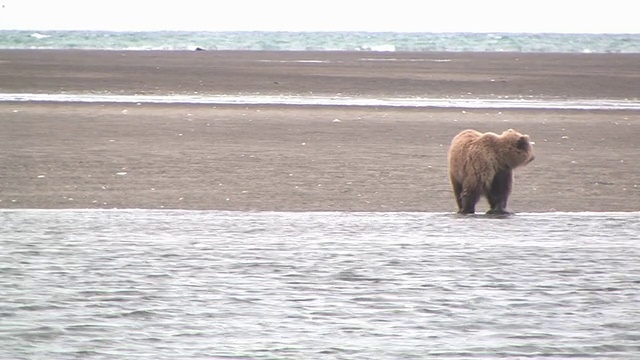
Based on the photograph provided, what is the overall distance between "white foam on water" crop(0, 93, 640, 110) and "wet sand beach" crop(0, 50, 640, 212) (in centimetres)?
110

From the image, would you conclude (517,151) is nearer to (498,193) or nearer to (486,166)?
(486,166)

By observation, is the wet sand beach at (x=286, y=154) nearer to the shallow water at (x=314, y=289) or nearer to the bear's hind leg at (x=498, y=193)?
the bear's hind leg at (x=498, y=193)

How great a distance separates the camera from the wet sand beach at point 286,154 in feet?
39.1

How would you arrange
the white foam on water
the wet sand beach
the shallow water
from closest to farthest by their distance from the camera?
1. the shallow water
2. the wet sand beach
3. the white foam on water

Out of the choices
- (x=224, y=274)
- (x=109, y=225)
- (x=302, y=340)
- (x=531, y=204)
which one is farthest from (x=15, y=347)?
(x=531, y=204)

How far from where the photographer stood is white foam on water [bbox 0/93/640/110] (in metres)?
25.7

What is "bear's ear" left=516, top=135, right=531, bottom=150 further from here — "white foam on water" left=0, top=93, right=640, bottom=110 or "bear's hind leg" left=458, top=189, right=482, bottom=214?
"white foam on water" left=0, top=93, right=640, bottom=110

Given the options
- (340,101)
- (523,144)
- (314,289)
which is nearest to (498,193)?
(523,144)

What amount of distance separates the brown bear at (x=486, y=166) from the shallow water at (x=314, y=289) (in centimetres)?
135

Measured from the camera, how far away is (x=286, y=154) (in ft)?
52.1

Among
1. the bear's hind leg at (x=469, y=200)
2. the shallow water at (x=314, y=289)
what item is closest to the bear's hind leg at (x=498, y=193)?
the bear's hind leg at (x=469, y=200)

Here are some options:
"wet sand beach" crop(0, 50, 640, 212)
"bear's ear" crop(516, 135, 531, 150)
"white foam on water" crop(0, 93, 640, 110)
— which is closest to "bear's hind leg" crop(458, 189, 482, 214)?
"bear's ear" crop(516, 135, 531, 150)

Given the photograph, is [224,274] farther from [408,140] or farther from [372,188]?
[408,140]

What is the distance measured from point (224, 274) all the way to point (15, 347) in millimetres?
1837
